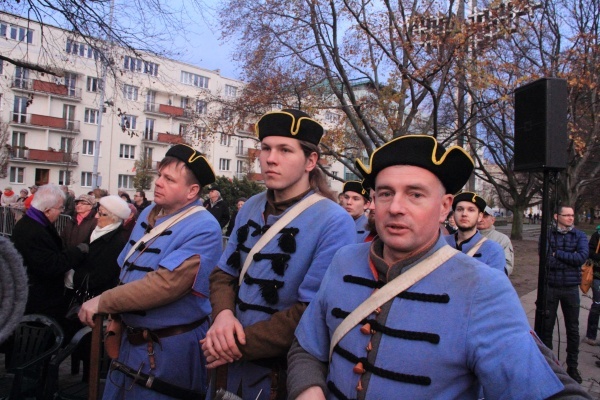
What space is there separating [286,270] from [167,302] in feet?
2.95

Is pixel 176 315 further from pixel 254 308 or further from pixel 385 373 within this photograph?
pixel 385 373

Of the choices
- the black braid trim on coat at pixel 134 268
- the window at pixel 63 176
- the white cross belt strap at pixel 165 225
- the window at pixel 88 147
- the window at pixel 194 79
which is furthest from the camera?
the window at pixel 194 79

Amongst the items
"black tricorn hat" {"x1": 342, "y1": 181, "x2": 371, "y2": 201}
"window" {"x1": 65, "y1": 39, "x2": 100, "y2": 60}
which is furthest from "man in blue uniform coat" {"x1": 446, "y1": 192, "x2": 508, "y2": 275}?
"window" {"x1": 65, "y1": 39, "x2": 100, "y2": 60}

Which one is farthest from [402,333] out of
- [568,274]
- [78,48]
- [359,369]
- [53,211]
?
[78,48]

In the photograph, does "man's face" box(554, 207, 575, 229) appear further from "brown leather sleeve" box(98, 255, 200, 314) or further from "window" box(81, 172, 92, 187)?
"window" box(81, 172, 92, 187)

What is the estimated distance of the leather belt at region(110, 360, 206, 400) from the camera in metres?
2.81

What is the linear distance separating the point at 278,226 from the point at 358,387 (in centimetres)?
100

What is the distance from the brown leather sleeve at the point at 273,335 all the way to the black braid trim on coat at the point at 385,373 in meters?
0.47

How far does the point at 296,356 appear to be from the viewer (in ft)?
5.87

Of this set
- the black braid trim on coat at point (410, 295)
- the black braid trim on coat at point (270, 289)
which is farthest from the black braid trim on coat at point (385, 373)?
the black braid trim on coat at point (270, 289)

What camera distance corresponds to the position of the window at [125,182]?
45.7 m

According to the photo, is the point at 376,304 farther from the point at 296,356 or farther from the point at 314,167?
the point at 314,167

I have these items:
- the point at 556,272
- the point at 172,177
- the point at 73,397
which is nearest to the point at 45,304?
the point at 73,397

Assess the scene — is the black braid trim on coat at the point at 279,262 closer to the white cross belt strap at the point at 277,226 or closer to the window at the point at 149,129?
the white cross belt strap at the point at 277,226
